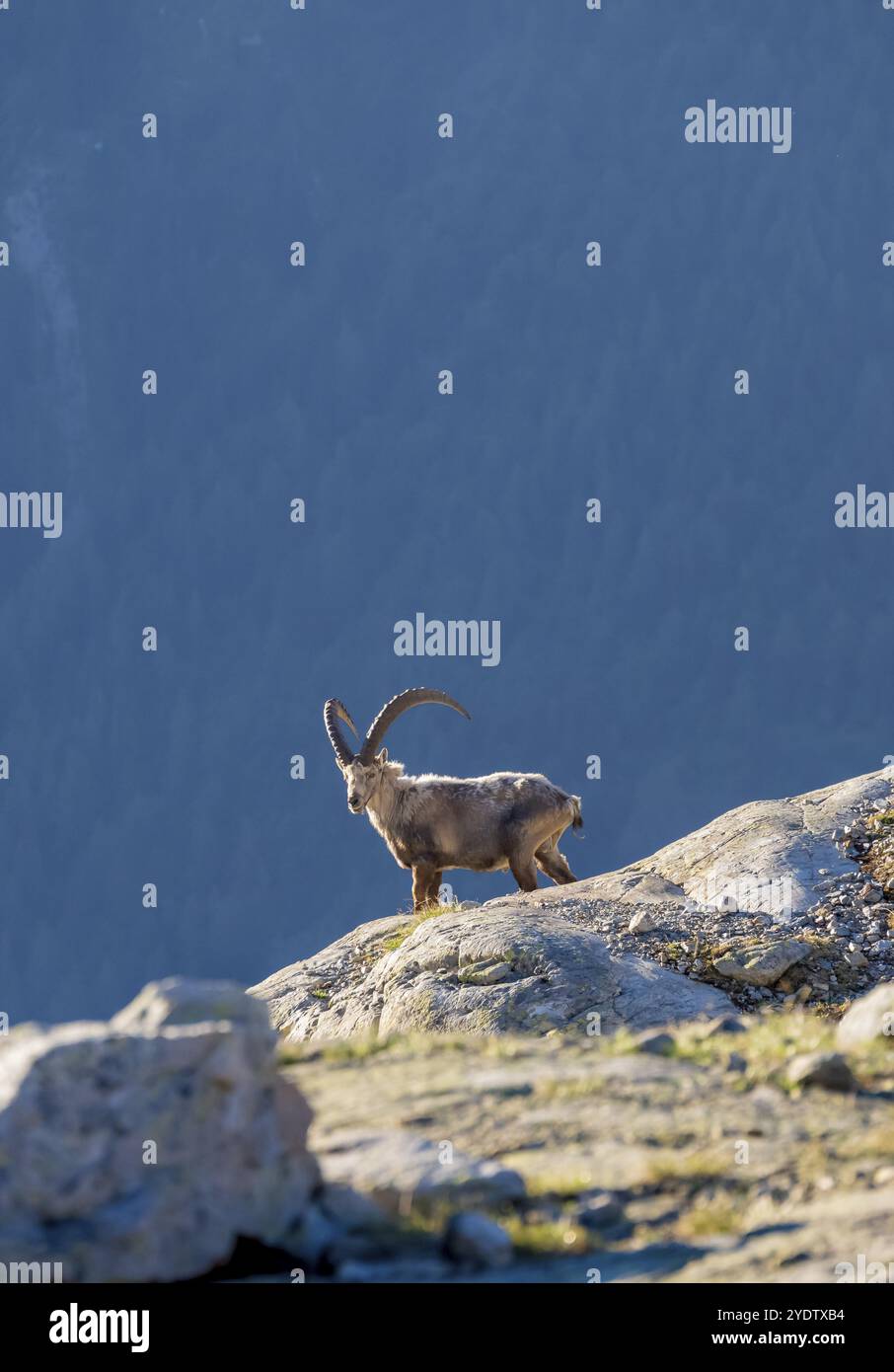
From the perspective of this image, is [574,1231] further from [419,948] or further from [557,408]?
[557,408]

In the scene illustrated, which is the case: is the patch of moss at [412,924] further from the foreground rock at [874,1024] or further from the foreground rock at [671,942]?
the foreground rock at [874,1024]

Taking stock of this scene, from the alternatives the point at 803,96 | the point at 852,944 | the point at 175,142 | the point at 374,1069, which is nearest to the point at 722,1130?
the point at 374,1069

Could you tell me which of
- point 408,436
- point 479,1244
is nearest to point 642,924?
point 479,1244

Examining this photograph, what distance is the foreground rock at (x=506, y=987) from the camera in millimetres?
14023

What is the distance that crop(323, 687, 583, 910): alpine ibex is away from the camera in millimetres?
20172

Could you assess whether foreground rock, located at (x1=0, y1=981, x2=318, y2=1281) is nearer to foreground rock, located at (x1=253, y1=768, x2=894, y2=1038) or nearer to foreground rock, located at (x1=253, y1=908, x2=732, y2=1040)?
foreground rock, located at (x1=253, y1=908, x2=732, y2=1040)

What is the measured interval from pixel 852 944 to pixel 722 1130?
841 cm

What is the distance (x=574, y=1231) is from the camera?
637 centimetres

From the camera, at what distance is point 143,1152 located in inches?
231

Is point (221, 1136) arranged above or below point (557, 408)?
below

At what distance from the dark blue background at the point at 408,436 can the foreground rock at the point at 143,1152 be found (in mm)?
91014

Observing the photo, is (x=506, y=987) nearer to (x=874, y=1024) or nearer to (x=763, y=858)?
(x=763, y=858)

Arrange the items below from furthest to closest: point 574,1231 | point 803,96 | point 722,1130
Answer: point 803,96 < point 722,1130 < point 574,1231

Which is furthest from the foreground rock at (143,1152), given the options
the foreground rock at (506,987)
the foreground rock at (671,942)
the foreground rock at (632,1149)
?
the foreground rock at (671,942)
